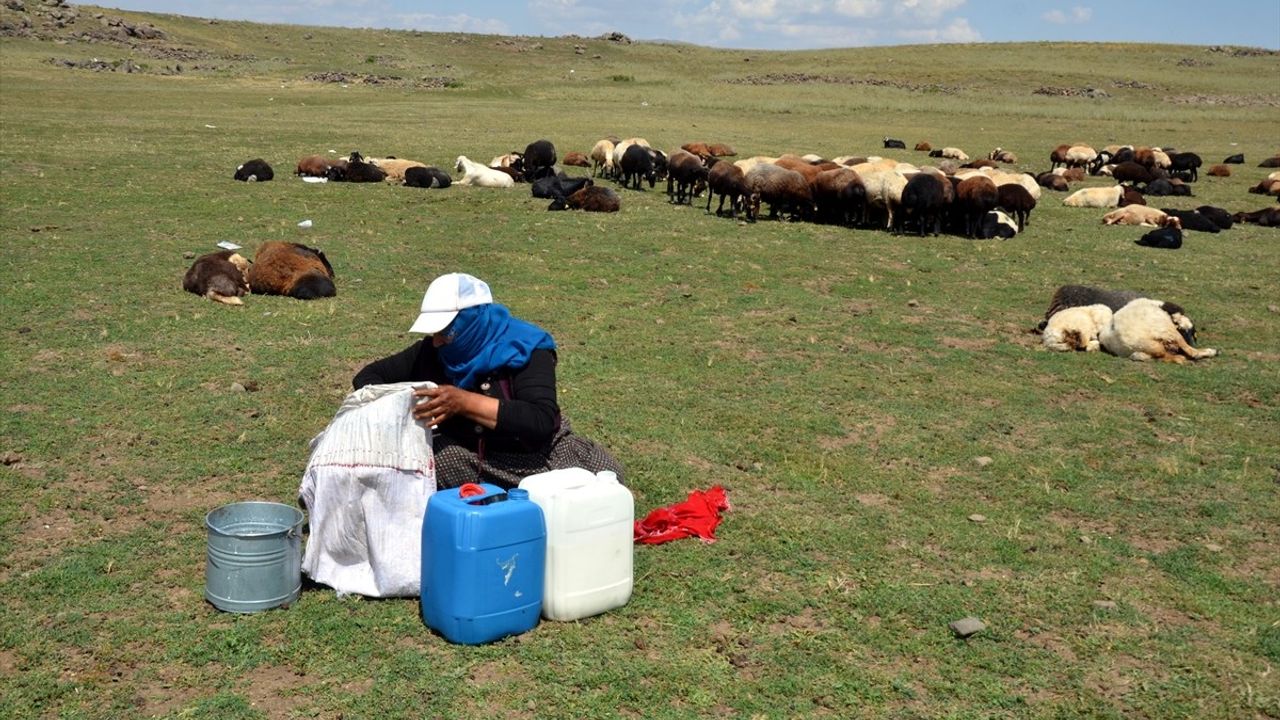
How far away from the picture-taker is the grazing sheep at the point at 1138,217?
1944 cm

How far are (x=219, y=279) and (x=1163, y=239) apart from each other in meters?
14.1

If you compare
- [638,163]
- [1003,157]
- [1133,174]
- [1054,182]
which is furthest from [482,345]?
[1003,157]

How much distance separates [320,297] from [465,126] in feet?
78.9

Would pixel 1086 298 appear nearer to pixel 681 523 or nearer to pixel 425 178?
pixel 681 523

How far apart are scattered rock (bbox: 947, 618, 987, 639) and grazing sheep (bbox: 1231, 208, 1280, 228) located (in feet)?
61.9

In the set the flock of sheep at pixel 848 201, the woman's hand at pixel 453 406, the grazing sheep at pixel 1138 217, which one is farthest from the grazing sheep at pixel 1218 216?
the woman's hand at pixel 453 406

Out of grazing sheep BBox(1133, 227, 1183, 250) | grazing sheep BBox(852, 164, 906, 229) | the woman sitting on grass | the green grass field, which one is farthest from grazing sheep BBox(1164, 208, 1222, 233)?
the woman sitting on grass

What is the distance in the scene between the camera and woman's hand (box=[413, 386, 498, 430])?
16.9 ft

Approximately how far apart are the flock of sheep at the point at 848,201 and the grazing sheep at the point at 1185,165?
265 centimetres

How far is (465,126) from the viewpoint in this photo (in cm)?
3419

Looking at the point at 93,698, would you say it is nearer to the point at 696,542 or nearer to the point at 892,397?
the point at 696,542

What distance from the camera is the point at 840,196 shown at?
18.0 meters

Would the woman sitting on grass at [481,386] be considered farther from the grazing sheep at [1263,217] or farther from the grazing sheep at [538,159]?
the grazing sheep at [1263,217]

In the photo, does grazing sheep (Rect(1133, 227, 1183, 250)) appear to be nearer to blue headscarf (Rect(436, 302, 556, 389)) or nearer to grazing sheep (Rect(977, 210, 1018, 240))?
grazing sheep (Rect(977, 210, 1018, 240))
